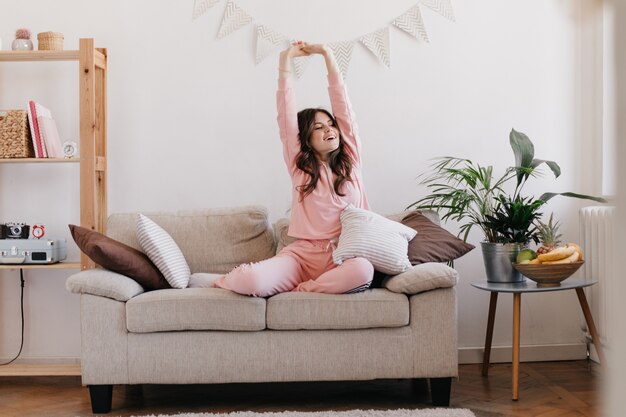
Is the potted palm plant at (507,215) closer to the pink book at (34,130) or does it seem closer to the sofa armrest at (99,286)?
the sofa armrest at (99,286)

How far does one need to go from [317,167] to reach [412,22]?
3.40 feet

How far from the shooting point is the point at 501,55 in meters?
3.65

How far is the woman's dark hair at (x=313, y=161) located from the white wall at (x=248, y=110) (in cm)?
54

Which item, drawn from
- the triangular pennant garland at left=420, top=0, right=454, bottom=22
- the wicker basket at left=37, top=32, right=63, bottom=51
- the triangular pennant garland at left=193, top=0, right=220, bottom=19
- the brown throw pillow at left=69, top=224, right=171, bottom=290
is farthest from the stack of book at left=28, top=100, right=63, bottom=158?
the triangular pennant garland at left=420, top=0, right=454, bottom=22

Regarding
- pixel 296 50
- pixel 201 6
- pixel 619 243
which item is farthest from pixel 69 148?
pixel 619 243

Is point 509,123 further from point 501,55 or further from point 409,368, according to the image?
point 409,368

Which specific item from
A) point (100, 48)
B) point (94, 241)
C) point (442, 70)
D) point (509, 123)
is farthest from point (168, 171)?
point (509, 123)

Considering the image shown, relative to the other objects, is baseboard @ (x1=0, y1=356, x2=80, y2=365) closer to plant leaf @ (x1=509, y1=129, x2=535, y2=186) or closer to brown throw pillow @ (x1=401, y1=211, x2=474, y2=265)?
brown throw pillow @ (x1=401, y1=211, x2=474, y2=265)

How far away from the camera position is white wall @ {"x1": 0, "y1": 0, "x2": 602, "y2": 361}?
140 inches

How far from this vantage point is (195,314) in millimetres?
2615

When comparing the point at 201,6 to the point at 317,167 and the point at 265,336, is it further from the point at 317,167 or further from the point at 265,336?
the point at 265,336

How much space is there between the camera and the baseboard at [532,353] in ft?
11.8

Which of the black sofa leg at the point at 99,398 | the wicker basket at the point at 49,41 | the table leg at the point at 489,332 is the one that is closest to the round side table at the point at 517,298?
the table leg at the point at 489,332

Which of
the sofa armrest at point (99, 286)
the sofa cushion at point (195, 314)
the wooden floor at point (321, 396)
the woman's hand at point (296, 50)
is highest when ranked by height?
the woman's hand at point (296, 50)
